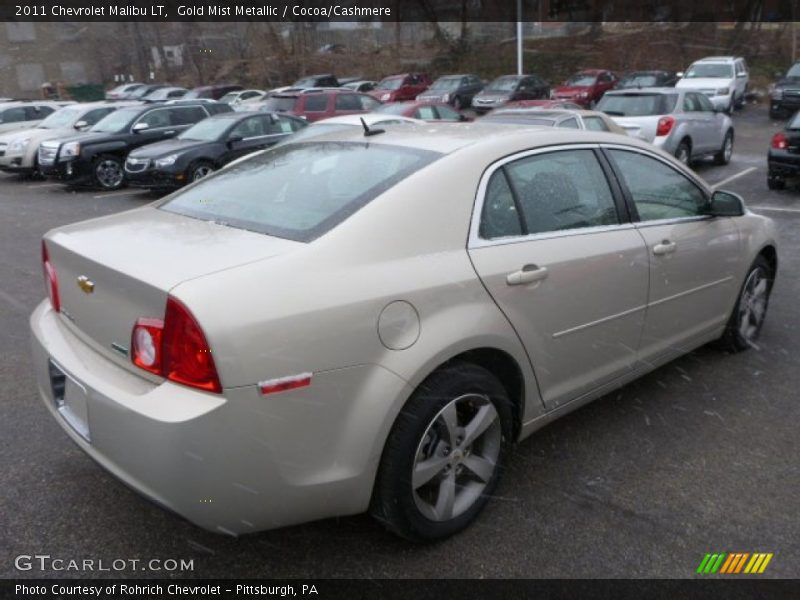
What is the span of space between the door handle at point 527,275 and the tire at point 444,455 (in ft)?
1.27

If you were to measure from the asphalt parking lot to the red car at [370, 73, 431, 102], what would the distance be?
25584 mm

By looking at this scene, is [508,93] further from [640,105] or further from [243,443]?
[243,443]

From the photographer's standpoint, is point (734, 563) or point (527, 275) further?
point (527, 275)

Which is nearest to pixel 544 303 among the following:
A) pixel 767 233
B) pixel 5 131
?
pixel 767 233

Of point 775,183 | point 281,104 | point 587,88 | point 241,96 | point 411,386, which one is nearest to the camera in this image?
point 411,386

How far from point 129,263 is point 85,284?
280 mm

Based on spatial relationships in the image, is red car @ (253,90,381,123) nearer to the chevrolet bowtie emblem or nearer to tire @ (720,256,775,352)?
tire @ (720,256,775,352)

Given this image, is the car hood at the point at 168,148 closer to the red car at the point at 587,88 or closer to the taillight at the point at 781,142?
the taillight at the point at 781,142

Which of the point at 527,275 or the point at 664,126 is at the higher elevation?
the point at 527,275

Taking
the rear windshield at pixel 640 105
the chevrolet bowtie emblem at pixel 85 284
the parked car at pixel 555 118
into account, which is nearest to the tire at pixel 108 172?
the parked car at pixel 555 118

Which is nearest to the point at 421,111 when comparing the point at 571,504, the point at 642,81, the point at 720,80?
the point at 571,504

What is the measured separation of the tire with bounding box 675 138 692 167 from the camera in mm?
12828

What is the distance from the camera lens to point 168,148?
40.9 ft

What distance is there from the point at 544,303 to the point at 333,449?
1160mm
